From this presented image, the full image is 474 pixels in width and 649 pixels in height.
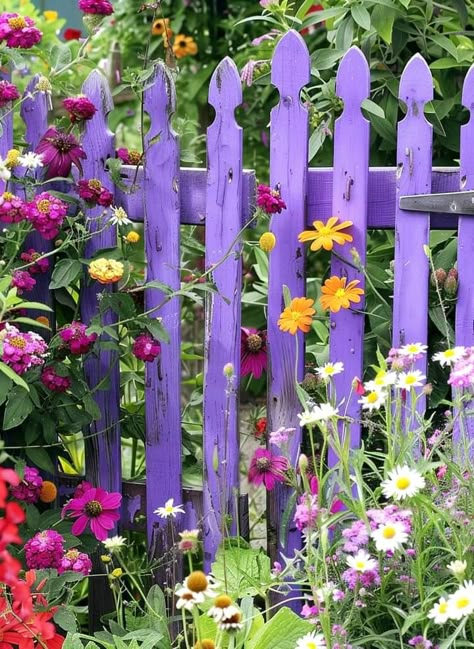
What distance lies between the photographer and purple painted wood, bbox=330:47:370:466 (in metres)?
2.33

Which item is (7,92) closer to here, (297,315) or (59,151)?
(59,151)

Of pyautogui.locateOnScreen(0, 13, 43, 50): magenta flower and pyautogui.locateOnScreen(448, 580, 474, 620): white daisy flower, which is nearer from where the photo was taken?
pyautogui.locateOnScreen(448, 580, 474, 620): white daisy flower

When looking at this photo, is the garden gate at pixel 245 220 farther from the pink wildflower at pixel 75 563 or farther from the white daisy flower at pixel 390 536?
Result: the white daisy flower at pixel 390 536

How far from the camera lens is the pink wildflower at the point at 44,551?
216 centimetres

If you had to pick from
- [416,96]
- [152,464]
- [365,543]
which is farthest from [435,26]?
[365,543]

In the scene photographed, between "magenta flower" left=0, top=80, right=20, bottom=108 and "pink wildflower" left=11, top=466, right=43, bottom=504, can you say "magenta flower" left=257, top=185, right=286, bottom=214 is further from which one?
"pink wildflower" left=11, top=466, right=43, bottom=504

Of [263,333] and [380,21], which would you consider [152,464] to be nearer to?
[263,333]

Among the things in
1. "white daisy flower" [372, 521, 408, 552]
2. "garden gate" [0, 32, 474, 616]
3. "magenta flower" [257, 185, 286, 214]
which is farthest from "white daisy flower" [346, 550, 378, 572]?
"magenta flower" [257, 185, 286, 214]

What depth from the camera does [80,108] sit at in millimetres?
2367

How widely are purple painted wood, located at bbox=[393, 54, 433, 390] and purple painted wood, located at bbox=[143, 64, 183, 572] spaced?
0.52m

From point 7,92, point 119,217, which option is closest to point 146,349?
point 119,217

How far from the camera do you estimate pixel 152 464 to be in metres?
2.55

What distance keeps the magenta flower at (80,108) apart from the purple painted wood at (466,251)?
0.84m

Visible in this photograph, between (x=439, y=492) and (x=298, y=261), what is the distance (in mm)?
747
